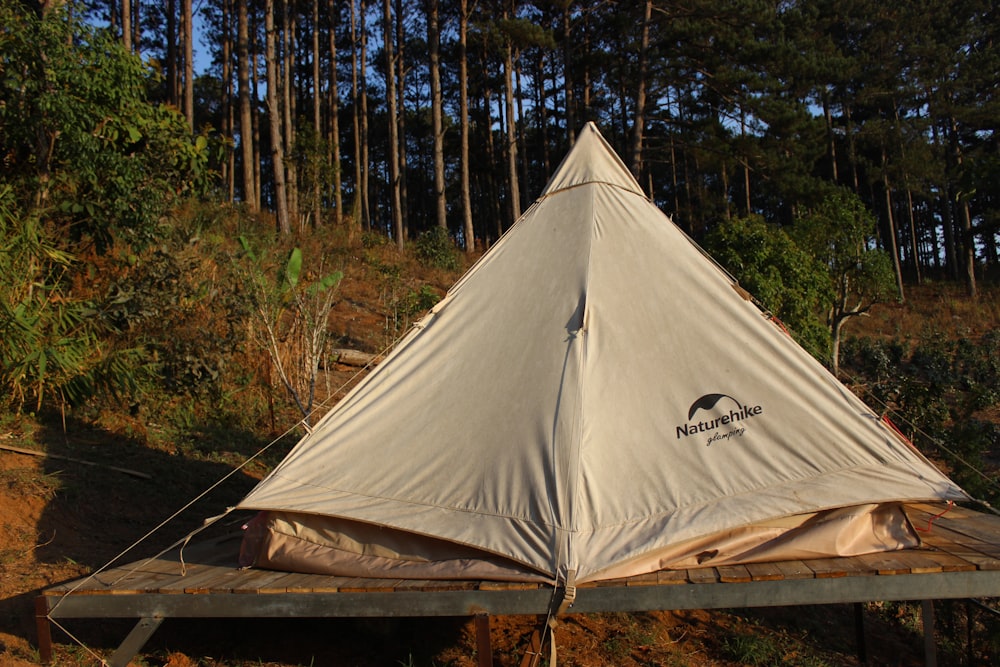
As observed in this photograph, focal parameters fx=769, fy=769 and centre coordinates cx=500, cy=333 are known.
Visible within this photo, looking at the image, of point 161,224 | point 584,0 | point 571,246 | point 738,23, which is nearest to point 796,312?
point 571,246

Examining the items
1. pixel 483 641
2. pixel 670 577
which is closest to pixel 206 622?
pixel 483 641

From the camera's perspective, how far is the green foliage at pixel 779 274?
33.9 feet

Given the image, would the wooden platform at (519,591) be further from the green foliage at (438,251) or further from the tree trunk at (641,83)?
the tree trunk at (641,83)

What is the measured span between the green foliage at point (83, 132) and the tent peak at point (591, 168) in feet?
14.4

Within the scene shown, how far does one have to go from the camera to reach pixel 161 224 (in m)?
7.94

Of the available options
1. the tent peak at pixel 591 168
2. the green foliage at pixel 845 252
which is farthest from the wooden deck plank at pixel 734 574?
the green foliage at pixel 845 252

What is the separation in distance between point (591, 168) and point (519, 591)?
2.61 meters

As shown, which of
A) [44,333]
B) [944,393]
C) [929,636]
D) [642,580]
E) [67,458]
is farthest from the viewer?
[944,393]

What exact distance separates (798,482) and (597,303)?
1367mm

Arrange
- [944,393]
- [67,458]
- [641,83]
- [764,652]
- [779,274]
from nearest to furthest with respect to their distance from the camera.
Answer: [764,652] < [67,458] < [779,274] < [944,393] < [641,83]

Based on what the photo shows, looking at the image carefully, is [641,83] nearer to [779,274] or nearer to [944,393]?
[779,274]

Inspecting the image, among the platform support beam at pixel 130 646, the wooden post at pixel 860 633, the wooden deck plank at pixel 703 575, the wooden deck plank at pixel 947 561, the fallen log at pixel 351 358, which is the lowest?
the wooden post at pixel 860 633

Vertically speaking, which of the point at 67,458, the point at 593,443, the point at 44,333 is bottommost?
the point at 67,458

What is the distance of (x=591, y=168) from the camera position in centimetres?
475
